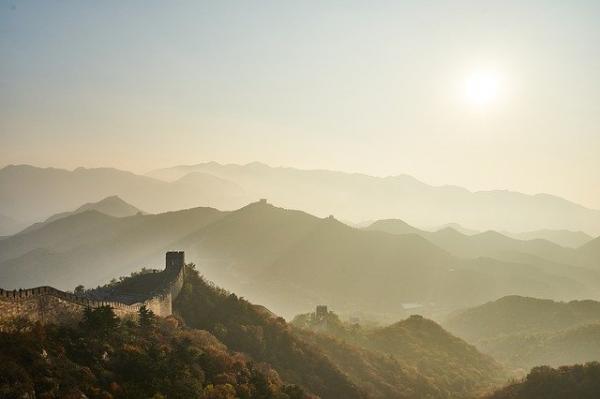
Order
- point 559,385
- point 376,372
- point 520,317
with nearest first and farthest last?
point 559,385 → point 376,372 → point 520,317

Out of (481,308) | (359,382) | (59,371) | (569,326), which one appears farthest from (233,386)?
(481,308)

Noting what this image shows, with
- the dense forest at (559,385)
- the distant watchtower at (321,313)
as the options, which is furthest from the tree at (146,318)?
the distant watchtower at (321,313)

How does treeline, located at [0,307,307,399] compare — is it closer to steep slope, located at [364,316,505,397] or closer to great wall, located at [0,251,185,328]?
great wall, located at [0,251,185,328]

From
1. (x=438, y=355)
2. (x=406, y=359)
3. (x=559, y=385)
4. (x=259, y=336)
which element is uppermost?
(x=259, y=336)

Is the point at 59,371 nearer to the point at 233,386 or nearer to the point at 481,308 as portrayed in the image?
the point at 233,386

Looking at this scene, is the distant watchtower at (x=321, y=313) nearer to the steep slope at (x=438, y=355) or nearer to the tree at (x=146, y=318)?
the steep slope at (x=438, y=355)

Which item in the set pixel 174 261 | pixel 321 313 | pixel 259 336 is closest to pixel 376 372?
pixel 259 336

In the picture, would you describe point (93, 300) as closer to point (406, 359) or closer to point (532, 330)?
point (406, 359)
